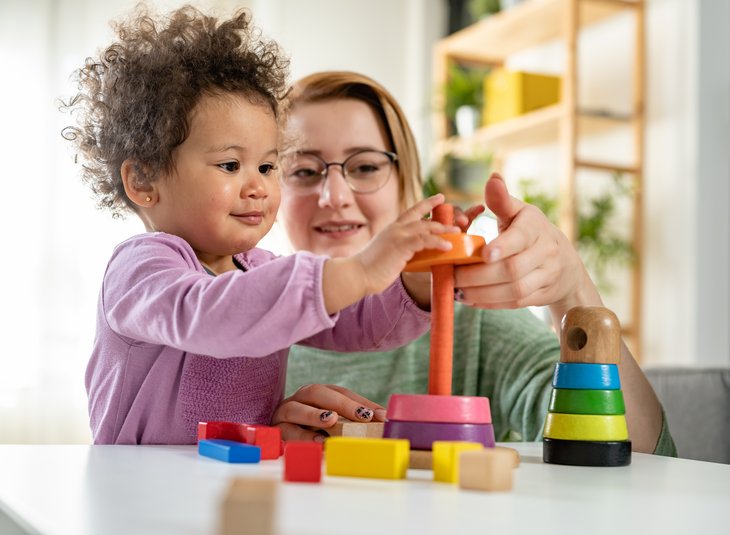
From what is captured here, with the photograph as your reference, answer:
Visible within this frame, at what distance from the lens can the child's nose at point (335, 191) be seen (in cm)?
157

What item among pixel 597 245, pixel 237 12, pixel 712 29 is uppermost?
pixel 712 29

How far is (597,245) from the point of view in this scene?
315 centimetres

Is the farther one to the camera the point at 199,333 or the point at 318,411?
the point at 318,411

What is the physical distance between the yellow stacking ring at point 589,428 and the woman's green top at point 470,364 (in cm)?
58

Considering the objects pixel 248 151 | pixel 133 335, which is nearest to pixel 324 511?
pixel 133 335

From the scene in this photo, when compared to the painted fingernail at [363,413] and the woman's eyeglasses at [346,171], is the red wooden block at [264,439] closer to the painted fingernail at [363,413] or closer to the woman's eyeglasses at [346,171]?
the painted fingernail at [363,413]

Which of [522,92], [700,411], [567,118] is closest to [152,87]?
[700,411]

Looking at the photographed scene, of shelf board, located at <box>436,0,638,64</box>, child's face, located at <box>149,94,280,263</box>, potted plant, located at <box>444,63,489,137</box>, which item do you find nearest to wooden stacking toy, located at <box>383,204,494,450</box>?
child's face, located at <box>149,94,280,263</box>

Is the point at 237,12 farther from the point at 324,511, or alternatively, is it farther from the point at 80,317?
the point at 80,317

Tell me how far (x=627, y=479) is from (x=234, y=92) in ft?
2.09

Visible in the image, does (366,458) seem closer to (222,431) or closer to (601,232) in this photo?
(222,431)

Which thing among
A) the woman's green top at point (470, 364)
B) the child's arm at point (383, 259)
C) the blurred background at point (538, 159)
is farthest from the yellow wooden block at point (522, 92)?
the child's arm at point (383, 259)

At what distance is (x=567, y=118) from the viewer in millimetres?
3193

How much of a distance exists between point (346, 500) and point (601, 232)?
9.21 ft
